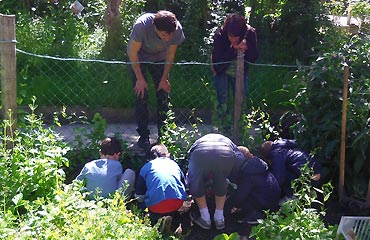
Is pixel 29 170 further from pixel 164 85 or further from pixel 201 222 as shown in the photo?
pixel 164 85

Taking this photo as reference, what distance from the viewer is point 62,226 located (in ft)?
13.3

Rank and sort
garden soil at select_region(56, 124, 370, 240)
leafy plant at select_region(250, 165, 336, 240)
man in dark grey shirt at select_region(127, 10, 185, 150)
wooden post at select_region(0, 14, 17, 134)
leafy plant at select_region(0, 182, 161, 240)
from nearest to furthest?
leafy plant at select_region(0, 182, 161, 240) → leafy plant at select_region(250, 165, 336, 240) → garden soil at select_region(56, 124, 370, 240) → wooden post at select_region(0, 14, 17, 134) → man in dark grey shirt at select_region(127, 10, 185, 150)

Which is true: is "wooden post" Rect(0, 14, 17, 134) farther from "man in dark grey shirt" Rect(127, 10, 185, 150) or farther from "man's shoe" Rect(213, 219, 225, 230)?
"man's shoe" Rect(213, 219, 225, 230)

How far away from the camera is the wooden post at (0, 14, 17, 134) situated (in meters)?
4.95

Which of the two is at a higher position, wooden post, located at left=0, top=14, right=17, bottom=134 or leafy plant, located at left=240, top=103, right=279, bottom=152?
wooden post, located at left=0, top=14, right=17, bottom=134

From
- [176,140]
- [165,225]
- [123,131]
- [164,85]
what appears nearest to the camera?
[165,225]

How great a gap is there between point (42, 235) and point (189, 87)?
380cm

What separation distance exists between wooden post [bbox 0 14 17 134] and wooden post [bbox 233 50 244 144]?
2006 millimetres

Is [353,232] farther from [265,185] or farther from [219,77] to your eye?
[219,77]

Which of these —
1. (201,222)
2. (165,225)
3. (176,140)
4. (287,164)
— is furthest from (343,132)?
(165,225)

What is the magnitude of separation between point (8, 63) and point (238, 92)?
2.09m

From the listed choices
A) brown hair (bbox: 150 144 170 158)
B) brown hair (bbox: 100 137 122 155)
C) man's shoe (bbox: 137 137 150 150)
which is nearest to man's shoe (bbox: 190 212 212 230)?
brown hair (bbox: 150 144 170 158)

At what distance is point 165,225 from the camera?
451 centimetres

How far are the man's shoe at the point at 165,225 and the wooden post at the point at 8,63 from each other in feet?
4.76
